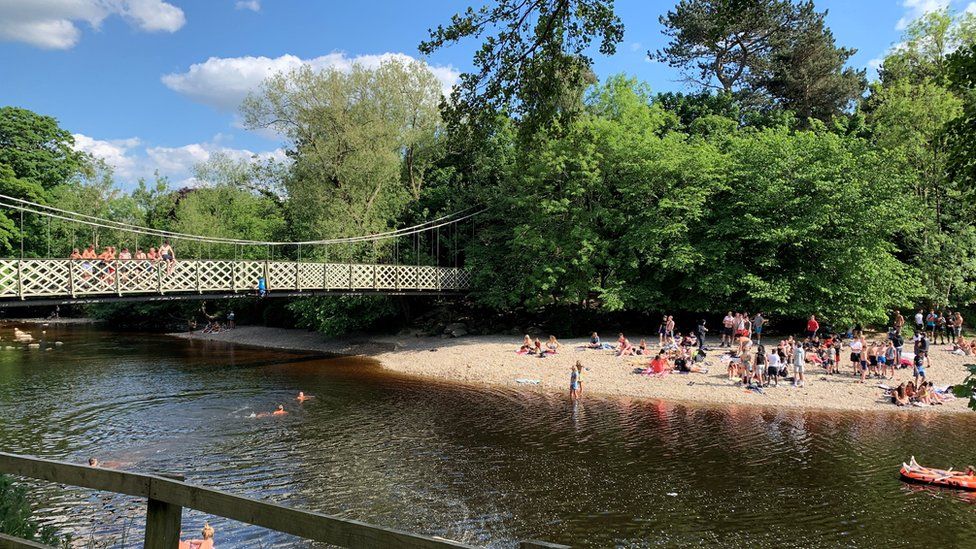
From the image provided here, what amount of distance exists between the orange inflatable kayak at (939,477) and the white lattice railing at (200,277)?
22.5m

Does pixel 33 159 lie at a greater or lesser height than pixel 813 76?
lesser

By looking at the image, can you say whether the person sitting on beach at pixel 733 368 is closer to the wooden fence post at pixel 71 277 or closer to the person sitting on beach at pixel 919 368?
the person sitting on beach at pixel 919 368

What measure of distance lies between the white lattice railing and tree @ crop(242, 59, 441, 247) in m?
4.50

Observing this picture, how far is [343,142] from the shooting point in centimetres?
3591

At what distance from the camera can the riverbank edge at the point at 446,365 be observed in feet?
65.9

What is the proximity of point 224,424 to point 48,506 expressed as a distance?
6499 millimetres

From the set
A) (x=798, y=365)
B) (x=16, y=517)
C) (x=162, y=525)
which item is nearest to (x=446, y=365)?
(x=798, y=365)

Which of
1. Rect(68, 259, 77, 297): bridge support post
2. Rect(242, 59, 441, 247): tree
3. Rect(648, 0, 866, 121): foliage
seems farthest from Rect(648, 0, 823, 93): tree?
Rect(68, 259, 77, 297): bridge support post

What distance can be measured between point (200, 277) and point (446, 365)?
1094 centimetres

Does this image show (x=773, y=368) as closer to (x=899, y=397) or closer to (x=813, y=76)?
(x=899, y=397)

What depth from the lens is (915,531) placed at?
10.4m

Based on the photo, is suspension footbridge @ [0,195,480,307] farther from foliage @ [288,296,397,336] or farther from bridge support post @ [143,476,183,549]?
bridge support post @ [143,476,183,549]

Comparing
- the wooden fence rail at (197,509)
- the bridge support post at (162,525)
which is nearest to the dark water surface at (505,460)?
the wooden fence rail at (197,509)

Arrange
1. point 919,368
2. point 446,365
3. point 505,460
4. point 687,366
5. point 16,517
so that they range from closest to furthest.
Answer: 1. point 16,517
2. point 505,460
3. point 919,368
4. point 687,366
5. point 446,365
